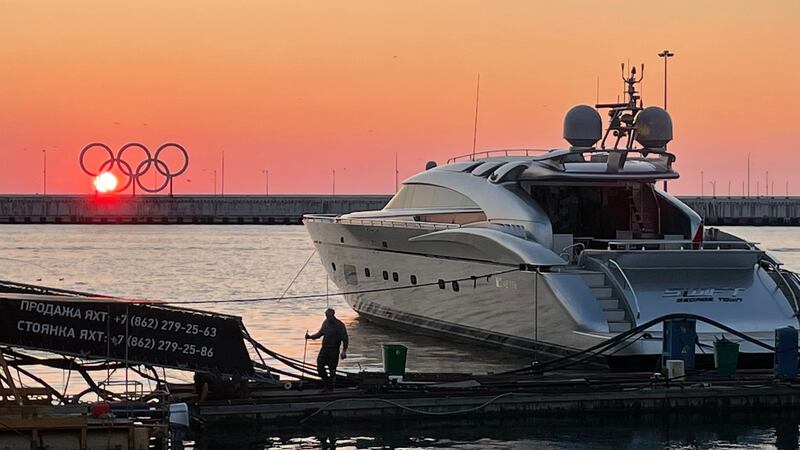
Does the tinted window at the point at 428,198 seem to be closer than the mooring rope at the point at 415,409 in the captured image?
No

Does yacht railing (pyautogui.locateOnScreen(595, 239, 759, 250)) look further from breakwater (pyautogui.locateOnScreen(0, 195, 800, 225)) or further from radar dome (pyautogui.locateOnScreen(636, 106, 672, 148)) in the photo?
breakwater (pyautogui.locateOnScreen(0, 195, 800, 225))

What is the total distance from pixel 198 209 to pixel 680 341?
163 m

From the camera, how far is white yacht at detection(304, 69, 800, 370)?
79.7 feet

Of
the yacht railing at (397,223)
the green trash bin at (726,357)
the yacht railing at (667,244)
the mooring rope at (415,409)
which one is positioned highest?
the yacht railing at (397,223)

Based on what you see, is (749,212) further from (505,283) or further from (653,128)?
(505,283)

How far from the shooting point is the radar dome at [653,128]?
2767 cm

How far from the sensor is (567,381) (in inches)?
878

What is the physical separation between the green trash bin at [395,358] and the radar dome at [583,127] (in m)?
7.71

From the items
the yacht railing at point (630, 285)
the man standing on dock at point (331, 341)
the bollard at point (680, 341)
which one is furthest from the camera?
the yacht railing at point (630, 285)

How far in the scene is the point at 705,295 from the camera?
2473cm

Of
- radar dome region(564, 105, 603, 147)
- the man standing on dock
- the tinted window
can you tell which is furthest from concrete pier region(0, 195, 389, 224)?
the man standing on dock

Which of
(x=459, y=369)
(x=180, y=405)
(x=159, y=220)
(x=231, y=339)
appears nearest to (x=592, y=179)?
(x=459, y=369)

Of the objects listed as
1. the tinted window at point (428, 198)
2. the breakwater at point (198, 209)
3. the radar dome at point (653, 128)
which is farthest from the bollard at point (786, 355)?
the breakwater at point (198, 209)

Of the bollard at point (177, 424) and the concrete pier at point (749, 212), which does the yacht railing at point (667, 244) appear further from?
the concrete pier at point (749, 212)
